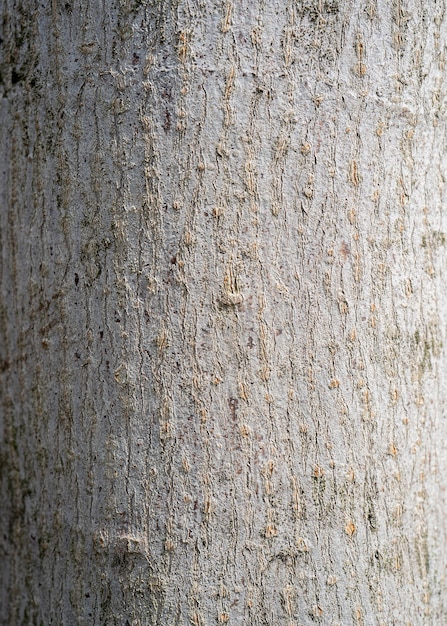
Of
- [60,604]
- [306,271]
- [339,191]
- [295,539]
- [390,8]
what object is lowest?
[60,604]

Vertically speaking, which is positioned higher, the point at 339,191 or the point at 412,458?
the point at 339,191

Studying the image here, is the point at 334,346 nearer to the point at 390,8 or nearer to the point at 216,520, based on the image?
the point at 216,520

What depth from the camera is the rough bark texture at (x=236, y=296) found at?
2.74ft

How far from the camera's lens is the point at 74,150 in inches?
34.7

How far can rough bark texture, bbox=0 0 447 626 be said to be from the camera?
0.84 meters

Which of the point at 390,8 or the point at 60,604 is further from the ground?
the point at 390,8

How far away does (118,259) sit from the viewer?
0.86m

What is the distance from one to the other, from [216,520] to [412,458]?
301 mm

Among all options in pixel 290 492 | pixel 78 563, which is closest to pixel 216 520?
pixel 290 492

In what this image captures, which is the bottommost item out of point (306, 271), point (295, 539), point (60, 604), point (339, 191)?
point (60, 604)

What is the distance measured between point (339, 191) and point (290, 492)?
42 cm

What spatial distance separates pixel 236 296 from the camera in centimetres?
84

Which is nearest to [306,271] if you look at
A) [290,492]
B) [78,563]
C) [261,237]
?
Answer: [261,237]

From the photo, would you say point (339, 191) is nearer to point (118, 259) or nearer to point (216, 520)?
point (118, 259)
